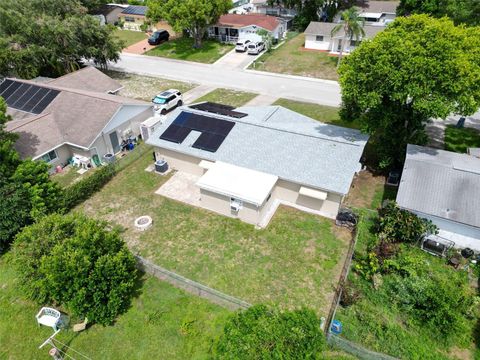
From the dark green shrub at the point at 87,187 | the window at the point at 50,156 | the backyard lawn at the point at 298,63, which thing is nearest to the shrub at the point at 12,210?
the dark green shrub at the point at 87,187

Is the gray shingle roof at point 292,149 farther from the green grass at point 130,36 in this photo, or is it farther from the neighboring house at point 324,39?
the green grass at point 130,36

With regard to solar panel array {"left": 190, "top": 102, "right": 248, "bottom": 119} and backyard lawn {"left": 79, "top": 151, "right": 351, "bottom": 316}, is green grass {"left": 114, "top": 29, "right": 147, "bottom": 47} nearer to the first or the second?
solar panel array {"left": 190, "top": 102, "right": 248, "bottom": 119}

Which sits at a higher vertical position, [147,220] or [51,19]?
[51,19]

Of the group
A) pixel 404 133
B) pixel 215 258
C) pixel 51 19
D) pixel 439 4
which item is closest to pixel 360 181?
pixel 404 133

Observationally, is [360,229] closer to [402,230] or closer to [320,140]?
[402,230]

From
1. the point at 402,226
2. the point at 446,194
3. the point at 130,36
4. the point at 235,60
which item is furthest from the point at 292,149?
the point at 130,36

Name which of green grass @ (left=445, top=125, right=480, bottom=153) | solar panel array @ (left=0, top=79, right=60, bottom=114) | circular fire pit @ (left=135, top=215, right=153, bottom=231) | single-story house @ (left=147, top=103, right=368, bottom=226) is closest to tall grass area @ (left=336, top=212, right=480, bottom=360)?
single-story house @ (left=147, top=103, right=368, bottom=226)
